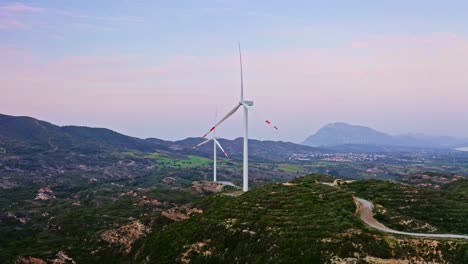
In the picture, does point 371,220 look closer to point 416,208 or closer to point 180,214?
point 416,208

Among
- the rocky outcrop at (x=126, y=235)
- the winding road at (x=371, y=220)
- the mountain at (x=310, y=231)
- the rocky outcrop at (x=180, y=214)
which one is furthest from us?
the rocky outcrop at (x=180, y=214)

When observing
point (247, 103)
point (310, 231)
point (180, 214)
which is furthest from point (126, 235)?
point (310, 231)

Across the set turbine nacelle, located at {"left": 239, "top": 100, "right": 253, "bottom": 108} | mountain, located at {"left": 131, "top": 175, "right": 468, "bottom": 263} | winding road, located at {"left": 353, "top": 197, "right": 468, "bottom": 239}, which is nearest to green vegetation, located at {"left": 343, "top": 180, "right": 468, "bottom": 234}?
mountain, located at {"left": 131, "top": 175, "right": 468, "bottom": 263}

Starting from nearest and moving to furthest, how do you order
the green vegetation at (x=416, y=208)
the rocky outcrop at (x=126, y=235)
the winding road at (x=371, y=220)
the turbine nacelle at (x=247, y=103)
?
the winding road at (x=371, y=220) → the green vegetation at (x=416, y=208) → the turbine nacelle at (x=247, y=103) → the rocky outcrop at (x=126, y=235)

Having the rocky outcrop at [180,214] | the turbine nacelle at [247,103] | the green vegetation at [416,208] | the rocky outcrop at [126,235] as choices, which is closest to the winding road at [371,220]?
the green vegetation at [416,208]

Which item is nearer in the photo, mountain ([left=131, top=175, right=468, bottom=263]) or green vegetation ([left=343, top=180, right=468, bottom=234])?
mountain ([left=131, top=175, right=468, bottom=263])

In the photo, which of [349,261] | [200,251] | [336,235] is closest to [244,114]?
[200,251]

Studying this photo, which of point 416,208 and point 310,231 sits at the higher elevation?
point 416,208

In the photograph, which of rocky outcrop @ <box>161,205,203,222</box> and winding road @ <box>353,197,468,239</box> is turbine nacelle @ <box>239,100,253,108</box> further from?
rocky outcrop @ <box>161,205,203,222</box>

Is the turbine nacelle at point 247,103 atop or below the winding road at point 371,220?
atop

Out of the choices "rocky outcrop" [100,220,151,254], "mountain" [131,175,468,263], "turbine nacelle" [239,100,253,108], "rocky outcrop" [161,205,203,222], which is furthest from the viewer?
"rocky outcrop" [161,205,203,222]

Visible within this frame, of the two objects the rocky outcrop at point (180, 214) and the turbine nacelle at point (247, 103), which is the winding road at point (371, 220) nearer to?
the turbine nacelle at point (247, 103)
